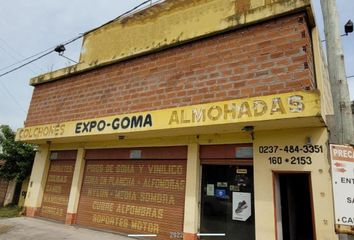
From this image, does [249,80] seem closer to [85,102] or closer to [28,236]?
[85,102]

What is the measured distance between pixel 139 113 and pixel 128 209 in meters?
2.91

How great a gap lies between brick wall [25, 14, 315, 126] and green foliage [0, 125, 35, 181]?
5.12 m

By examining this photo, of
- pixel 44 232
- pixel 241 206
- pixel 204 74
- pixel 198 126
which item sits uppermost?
pixel 204 74

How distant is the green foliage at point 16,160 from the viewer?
45.3 feet

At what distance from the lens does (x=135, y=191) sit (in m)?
8.48

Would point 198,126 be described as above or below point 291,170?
above

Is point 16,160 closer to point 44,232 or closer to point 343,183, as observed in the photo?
point 44,232

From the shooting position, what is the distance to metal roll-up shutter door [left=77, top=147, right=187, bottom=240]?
762 centimetres

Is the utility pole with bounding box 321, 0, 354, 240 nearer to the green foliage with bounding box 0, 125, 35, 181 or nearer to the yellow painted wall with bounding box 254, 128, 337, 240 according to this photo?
the yellow painted wall with bounding box 254, 128, 337, 240

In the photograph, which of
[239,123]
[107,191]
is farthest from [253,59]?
[107,191]

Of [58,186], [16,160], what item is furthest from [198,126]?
[16,160]

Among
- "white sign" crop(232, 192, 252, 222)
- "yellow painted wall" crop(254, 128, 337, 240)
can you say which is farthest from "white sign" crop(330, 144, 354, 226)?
"white sign" crop(232, 192, 252, 222)

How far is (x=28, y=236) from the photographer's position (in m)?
7.98

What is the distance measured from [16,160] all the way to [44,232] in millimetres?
6958
